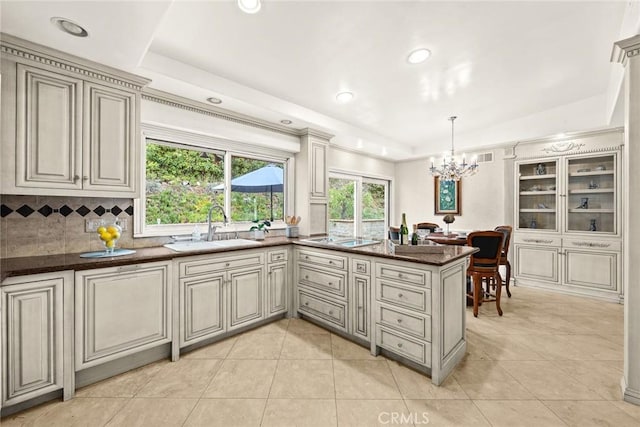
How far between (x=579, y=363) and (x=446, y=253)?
145 centimetres

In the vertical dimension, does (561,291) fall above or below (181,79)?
below

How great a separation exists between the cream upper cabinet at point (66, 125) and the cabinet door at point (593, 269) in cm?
575

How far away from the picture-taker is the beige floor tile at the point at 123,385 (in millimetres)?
1955

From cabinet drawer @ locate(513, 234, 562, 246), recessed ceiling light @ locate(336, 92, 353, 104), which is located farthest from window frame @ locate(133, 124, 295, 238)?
cabinet drawer @ locate(513, 234, 562, 246)

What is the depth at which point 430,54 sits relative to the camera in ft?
8.80

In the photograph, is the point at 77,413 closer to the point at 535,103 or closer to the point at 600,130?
the point at 535,103

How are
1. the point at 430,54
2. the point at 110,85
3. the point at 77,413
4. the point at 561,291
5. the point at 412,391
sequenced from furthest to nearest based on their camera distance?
the point at 561,291, the point at 430,54, the point at 110,85, the point at 412,391, the point at 77,413

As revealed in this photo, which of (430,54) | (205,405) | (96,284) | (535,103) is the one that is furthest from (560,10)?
(96,284)

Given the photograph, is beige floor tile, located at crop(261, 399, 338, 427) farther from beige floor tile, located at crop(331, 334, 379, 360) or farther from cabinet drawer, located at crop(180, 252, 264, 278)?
cabinet drawer, located at crop(180, 252, 264, 278)

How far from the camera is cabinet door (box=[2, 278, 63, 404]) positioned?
168cm

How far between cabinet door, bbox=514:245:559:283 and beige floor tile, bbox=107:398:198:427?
16.5 feet

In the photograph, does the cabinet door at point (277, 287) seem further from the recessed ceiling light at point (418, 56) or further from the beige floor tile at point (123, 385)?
the recessed ceiling light at point (418, 56)

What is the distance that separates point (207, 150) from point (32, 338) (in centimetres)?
225

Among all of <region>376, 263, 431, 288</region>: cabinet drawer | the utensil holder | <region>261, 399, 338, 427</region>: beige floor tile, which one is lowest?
<region>261, 399, 338, 427</region>: beige floor tile
